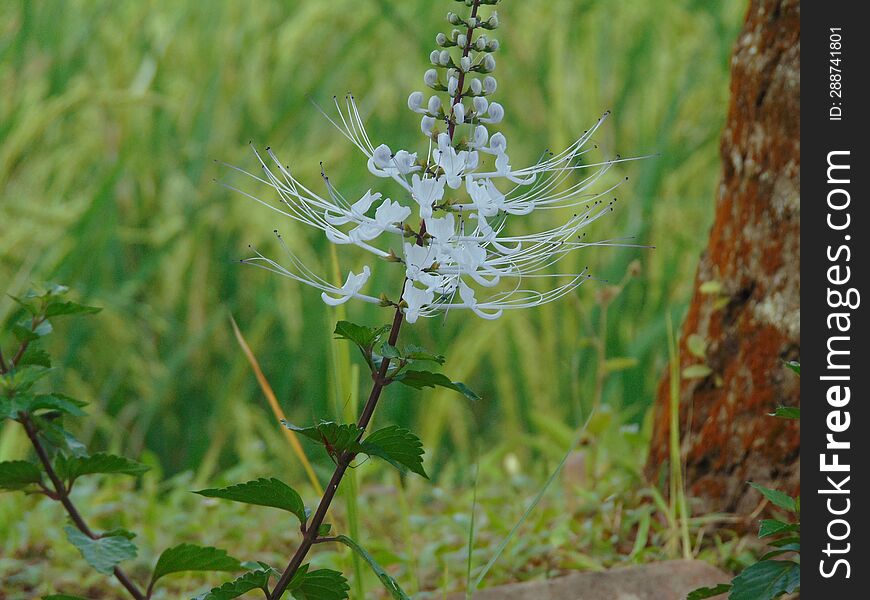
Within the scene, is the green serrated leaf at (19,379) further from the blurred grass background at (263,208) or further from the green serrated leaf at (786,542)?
the blurred grass background at (263,208)

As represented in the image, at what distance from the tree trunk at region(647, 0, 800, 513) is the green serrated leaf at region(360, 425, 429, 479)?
1057 millimetres

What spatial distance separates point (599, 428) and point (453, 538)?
435mm

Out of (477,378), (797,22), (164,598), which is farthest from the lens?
(477,378)

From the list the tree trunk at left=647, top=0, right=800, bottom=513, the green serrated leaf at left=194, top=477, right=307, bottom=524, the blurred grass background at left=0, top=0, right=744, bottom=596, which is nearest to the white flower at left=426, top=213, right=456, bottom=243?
the green serrated leaf at left=194, top=477, right=307, bottom=524

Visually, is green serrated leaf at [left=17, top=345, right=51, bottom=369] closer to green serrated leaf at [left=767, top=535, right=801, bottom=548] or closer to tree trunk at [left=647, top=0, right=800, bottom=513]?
green serrated leaf at [left=767, top=535, right=801, bottom=548]

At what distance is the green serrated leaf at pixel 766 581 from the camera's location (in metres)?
1.47

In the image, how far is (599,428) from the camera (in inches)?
103

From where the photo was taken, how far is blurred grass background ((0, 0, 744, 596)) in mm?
3518

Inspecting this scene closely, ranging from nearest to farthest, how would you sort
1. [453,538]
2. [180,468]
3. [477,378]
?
[453,538], [180,468], [477,378]

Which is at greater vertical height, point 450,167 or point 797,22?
point 797,22

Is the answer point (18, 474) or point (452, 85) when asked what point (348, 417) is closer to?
point (18, 474)

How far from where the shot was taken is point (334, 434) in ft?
4.35
